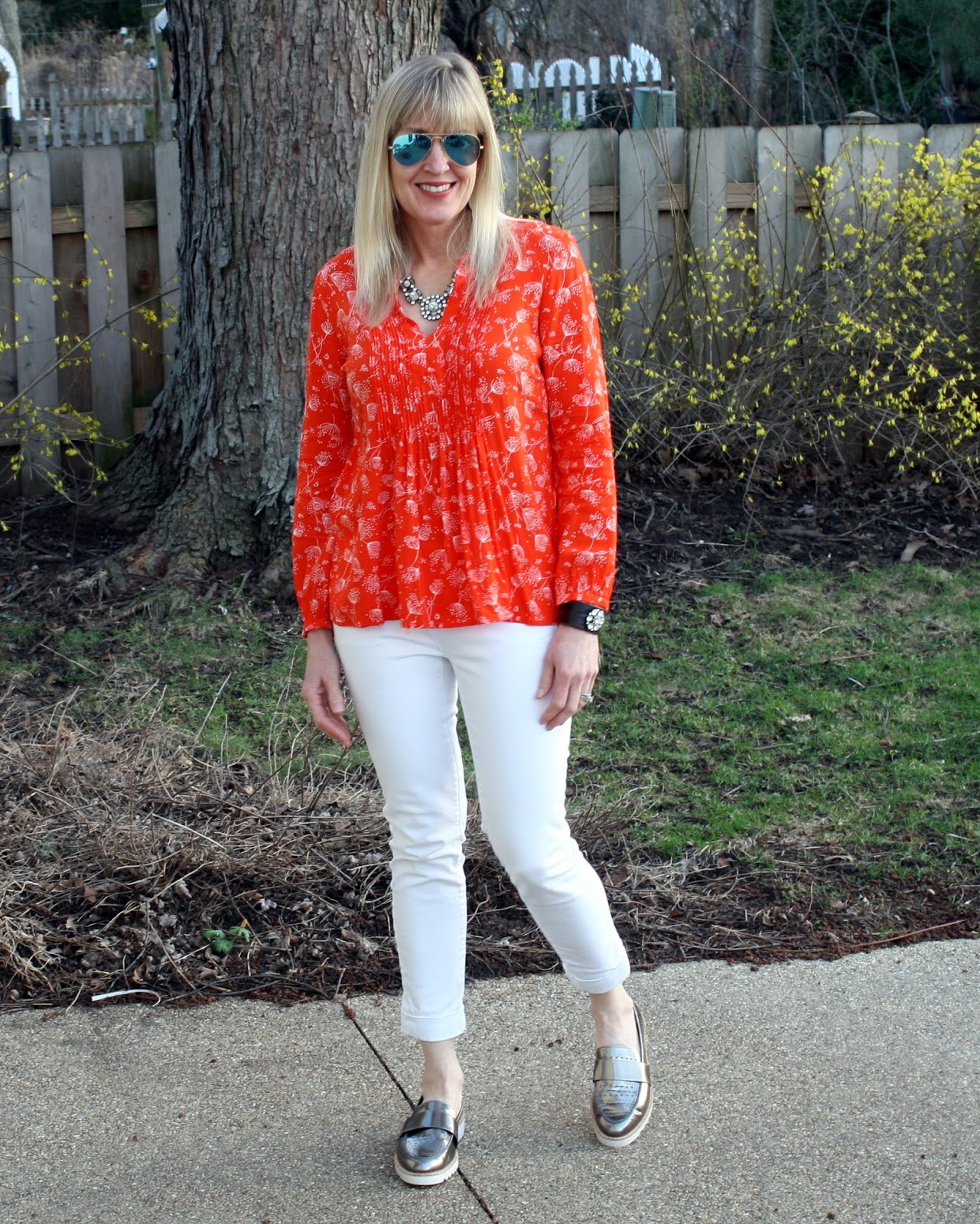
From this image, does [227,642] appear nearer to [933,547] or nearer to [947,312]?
[933,547]

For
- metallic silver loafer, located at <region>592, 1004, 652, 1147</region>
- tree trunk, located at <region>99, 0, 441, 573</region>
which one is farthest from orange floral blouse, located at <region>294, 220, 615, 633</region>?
tree trunk, located at <region>99, 0, 441, 573</region>

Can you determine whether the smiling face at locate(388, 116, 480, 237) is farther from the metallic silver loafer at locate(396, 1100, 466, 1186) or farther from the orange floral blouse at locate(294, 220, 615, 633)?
the metallic silver loafer at locate(396, 1100, 466, 1186)

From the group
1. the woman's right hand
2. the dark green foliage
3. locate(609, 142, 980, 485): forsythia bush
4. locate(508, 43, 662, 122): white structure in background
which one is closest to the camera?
the woman's right hand

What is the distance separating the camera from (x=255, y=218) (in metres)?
5.17

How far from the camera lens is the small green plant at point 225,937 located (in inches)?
126

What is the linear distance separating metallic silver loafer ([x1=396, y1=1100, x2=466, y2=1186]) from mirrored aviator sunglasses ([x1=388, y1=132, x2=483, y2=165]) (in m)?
1.73

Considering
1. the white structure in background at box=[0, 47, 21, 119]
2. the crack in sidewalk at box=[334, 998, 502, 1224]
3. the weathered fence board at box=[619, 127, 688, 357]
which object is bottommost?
the crack in sidewalk at box=[334, 998, 502, 1224]

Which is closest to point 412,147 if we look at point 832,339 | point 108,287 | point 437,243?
point 437,243

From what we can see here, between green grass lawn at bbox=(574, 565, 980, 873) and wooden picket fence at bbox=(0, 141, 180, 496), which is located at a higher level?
wooden picket fence at bbox=(0, 141, 180, 496)

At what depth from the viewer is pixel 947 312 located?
20.3 ft

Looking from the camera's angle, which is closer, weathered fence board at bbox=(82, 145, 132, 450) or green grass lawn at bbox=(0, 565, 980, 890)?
green grass lawn at bbox=(0, 565, 980, 890)

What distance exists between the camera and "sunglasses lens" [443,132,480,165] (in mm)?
2277

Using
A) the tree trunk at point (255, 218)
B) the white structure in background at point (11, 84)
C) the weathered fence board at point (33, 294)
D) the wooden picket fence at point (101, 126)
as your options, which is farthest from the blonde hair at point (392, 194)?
the white structure in background at point (11, 84)

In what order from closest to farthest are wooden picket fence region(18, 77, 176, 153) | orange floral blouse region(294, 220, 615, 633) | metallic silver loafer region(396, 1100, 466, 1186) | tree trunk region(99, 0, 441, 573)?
orange floral blouse region(294, 220, 615, 633) < metallic silver loafer region(396, 1100, 466, 1186) < tree trunk region(99, 0, 441, 573) < wooden picket fence region(18, 77, 176, 153)
